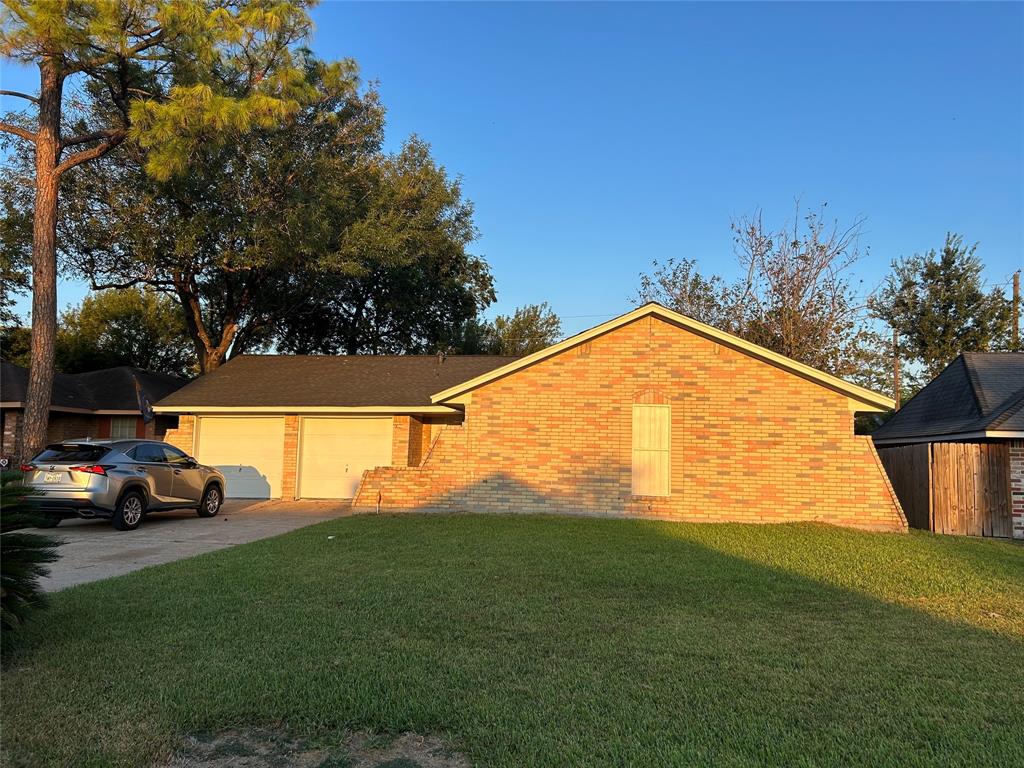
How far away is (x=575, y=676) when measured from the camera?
174 inches

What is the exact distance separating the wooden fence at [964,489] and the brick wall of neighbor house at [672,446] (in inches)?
46.0

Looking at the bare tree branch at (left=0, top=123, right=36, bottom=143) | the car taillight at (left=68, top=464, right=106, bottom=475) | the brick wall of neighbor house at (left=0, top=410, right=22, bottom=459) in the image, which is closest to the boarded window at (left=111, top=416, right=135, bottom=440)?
the brick wall of neighbor house at (left=0, top=410, right=22, bottom=459)

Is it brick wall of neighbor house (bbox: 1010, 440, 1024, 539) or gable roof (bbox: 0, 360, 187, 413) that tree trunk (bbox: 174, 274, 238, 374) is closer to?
gable roof (bbox: 0, 360, 187, 413)

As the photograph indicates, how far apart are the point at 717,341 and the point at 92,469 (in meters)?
11.5

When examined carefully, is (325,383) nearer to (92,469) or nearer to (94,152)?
(92,469)

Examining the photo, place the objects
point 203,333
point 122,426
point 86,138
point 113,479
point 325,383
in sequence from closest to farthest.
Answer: point 113,479
point 86,138
point 325,383
point 122,426
point 203,333

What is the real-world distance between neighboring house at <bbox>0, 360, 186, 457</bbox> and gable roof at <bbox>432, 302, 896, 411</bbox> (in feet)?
40.9

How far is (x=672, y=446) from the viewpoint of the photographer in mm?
13664

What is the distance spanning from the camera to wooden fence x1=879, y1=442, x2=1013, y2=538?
41.7 feet

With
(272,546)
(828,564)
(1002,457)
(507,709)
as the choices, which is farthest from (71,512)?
(1002,457)

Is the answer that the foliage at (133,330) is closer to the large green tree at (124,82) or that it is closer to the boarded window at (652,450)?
the large green tree at (124,82)

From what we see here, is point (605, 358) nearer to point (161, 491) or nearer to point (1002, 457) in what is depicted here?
point (1002, 457)

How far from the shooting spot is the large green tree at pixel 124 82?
48.3 ft

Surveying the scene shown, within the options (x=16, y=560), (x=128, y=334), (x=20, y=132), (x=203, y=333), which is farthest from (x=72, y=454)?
(x=128, y=334)
